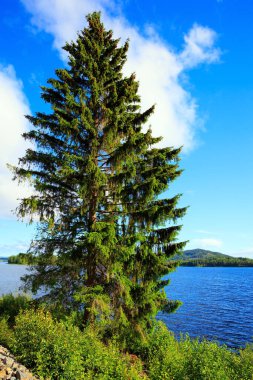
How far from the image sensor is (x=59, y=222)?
1298 cm

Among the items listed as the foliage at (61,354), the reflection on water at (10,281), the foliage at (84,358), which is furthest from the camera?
the reflection on water at (10,281)

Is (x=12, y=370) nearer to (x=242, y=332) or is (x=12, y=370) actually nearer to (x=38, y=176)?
(x=38, y=176)

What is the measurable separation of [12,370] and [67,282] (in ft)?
16.8

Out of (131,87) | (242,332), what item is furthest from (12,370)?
(242,332)

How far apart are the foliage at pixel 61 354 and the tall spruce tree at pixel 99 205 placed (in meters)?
1.90

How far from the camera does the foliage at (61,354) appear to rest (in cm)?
839

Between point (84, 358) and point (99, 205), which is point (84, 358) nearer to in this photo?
point (84, 358)

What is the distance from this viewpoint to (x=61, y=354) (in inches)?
339

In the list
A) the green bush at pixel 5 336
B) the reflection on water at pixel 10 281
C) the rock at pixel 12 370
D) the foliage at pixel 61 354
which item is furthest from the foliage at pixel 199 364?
the reflection on water at pixel 10 281

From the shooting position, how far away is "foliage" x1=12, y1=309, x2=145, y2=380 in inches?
330

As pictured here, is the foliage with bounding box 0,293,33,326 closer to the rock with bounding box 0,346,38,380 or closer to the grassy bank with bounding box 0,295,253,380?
the grassy bank with bounding box 0,295,253,380

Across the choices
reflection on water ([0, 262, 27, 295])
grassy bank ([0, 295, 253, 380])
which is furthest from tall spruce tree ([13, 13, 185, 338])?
reflection on water ([0, 262, 27, 295])

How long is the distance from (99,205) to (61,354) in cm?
719

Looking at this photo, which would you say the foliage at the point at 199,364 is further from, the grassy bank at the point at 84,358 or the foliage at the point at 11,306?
the foliage at the point at 11,306
